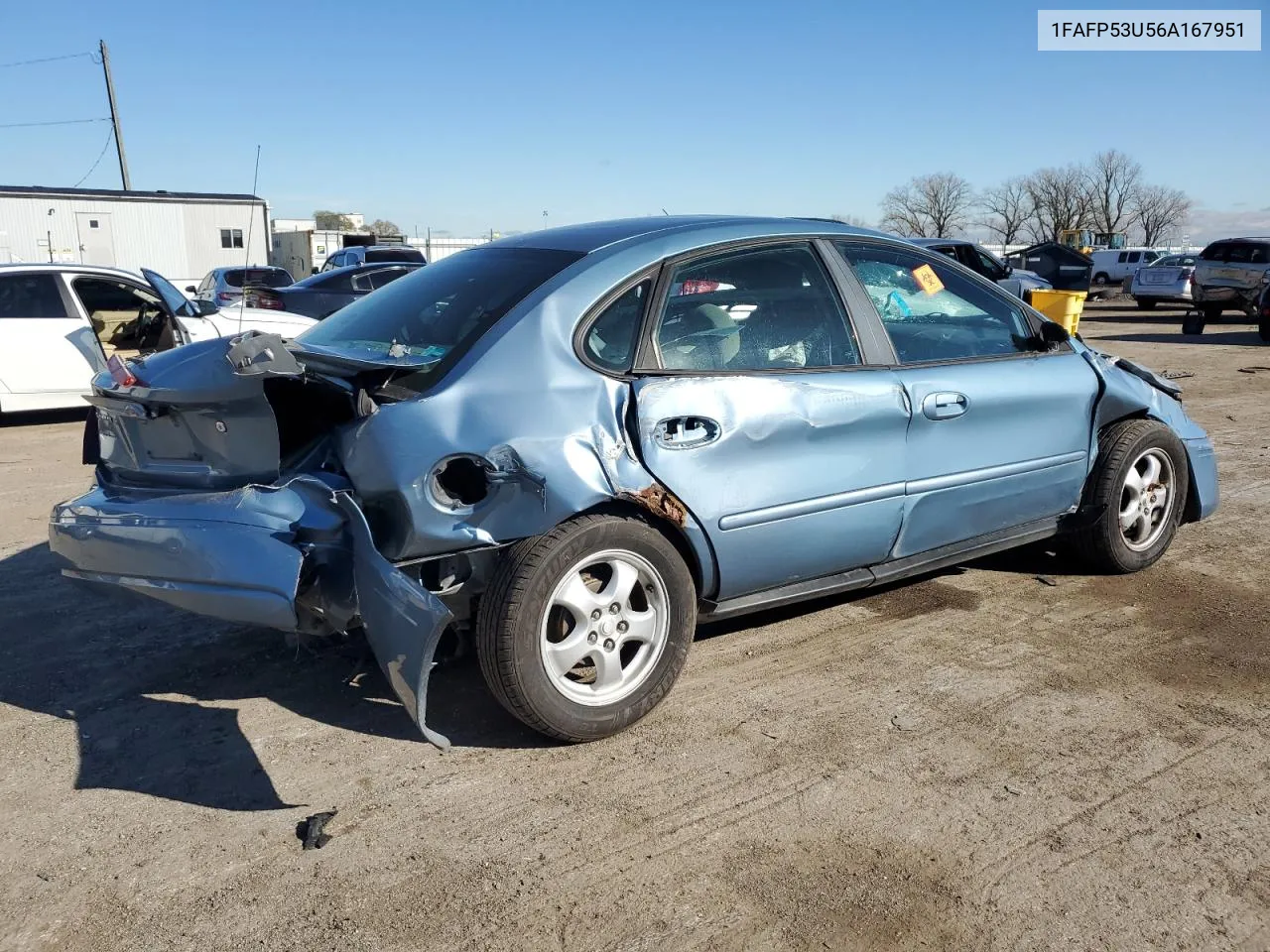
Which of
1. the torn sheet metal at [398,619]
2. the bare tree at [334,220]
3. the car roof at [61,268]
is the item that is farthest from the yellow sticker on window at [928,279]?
the bare tree at [334,220]

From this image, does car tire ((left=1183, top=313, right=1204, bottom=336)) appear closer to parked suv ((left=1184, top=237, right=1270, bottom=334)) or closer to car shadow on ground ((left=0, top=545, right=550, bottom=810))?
parked suv ((left=1184, top=237, right=1270, bottom=334))

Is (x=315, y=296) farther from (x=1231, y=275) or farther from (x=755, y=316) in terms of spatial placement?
(x=1231, y=275)

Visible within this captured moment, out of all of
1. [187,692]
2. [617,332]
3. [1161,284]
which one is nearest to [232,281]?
[187,692]

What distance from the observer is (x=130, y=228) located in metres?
30.9

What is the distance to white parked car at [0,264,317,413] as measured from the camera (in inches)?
367

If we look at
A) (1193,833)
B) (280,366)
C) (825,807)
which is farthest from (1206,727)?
(280,366)

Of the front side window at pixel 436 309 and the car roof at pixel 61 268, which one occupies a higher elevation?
the car roof at pixel 61 268

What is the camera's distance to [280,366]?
3.09 meters

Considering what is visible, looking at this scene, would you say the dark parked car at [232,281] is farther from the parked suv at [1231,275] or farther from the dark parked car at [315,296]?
the parked suv at [1231,275]

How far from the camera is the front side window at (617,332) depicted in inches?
132

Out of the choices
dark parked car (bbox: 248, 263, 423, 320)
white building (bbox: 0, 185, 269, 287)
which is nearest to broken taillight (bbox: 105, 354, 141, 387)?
dark parked car (bbox: 248, 263, 423, 320)

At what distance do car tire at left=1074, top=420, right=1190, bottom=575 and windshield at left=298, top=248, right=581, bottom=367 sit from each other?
8.52 ft

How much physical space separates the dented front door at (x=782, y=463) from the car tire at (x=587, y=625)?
0.75ft

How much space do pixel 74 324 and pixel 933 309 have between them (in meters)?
8.15
